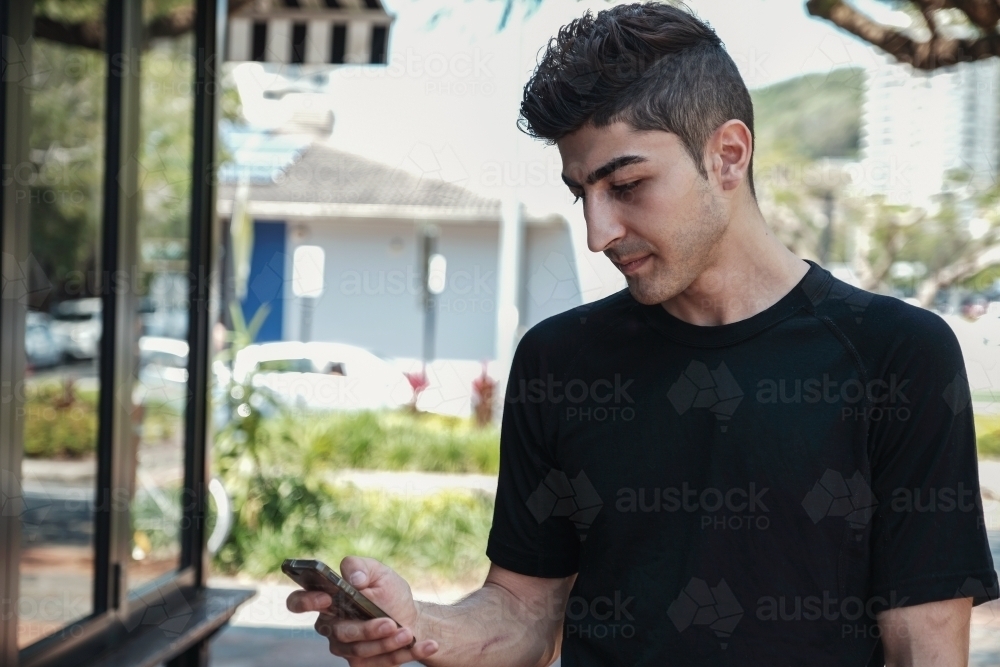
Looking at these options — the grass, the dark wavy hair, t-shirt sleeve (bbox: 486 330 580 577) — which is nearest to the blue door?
the grass

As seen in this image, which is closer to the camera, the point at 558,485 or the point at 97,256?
the point at 558,485

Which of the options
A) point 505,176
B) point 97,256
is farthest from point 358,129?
point 97,256

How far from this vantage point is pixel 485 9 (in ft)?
17.2

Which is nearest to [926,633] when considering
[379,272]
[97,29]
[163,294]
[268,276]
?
[97,29]

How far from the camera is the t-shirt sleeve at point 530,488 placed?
63.6 inches

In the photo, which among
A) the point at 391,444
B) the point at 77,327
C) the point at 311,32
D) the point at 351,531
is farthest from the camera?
the point at 391,444

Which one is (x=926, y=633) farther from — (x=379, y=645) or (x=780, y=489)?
(x=379, y=645)

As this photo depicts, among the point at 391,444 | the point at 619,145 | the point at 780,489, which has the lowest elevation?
the point at 391,444

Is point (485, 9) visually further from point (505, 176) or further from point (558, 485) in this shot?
point (558, 485)

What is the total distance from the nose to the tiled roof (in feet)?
35.2

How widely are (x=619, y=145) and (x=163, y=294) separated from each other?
3.85 meters

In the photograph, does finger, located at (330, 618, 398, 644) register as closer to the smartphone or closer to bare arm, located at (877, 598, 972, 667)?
the smartphone

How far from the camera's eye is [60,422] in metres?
4.17

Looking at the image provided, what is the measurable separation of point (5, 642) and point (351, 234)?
11153 mm
